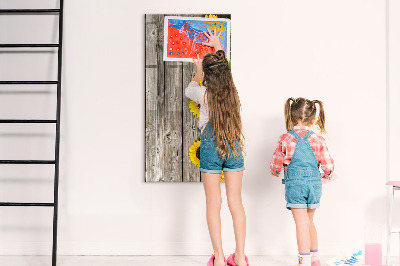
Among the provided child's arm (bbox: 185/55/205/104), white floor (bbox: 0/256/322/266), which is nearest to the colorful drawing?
child's arm (bbox: 185/55/205/104)

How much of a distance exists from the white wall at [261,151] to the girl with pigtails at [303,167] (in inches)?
17.2

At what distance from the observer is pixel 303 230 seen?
2797 mm

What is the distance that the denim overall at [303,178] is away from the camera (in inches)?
109

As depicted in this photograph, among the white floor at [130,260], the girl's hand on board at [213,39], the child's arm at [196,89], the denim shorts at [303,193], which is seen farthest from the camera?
the girl's hand on board at [213,39]

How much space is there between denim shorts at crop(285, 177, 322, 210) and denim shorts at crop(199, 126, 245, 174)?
0.35 m

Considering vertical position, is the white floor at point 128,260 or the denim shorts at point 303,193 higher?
the denim shorts at point 303,193

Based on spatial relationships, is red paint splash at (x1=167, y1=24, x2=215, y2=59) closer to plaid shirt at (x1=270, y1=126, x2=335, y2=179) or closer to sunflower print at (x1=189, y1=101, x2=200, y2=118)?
sunflower print at (x1=189, y1=101, x2=200, y2=118)

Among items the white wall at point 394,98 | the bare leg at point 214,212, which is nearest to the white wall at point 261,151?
the white wall at point 394,98

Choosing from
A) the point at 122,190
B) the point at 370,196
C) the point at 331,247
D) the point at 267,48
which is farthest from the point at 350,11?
the point at 122,190

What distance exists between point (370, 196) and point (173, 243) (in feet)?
4.79

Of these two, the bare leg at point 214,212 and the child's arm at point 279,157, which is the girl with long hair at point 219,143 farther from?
the child's arm at point 279,157

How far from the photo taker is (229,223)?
10.8 ft

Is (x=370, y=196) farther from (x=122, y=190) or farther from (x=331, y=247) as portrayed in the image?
(x=122, y=190)

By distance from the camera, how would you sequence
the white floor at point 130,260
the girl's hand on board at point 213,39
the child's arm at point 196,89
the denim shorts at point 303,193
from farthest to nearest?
the girl's hand on board at point 213,39
the white floor at point 130,260
the child's arm at point 196,89
the denim shorts at point 303,193
